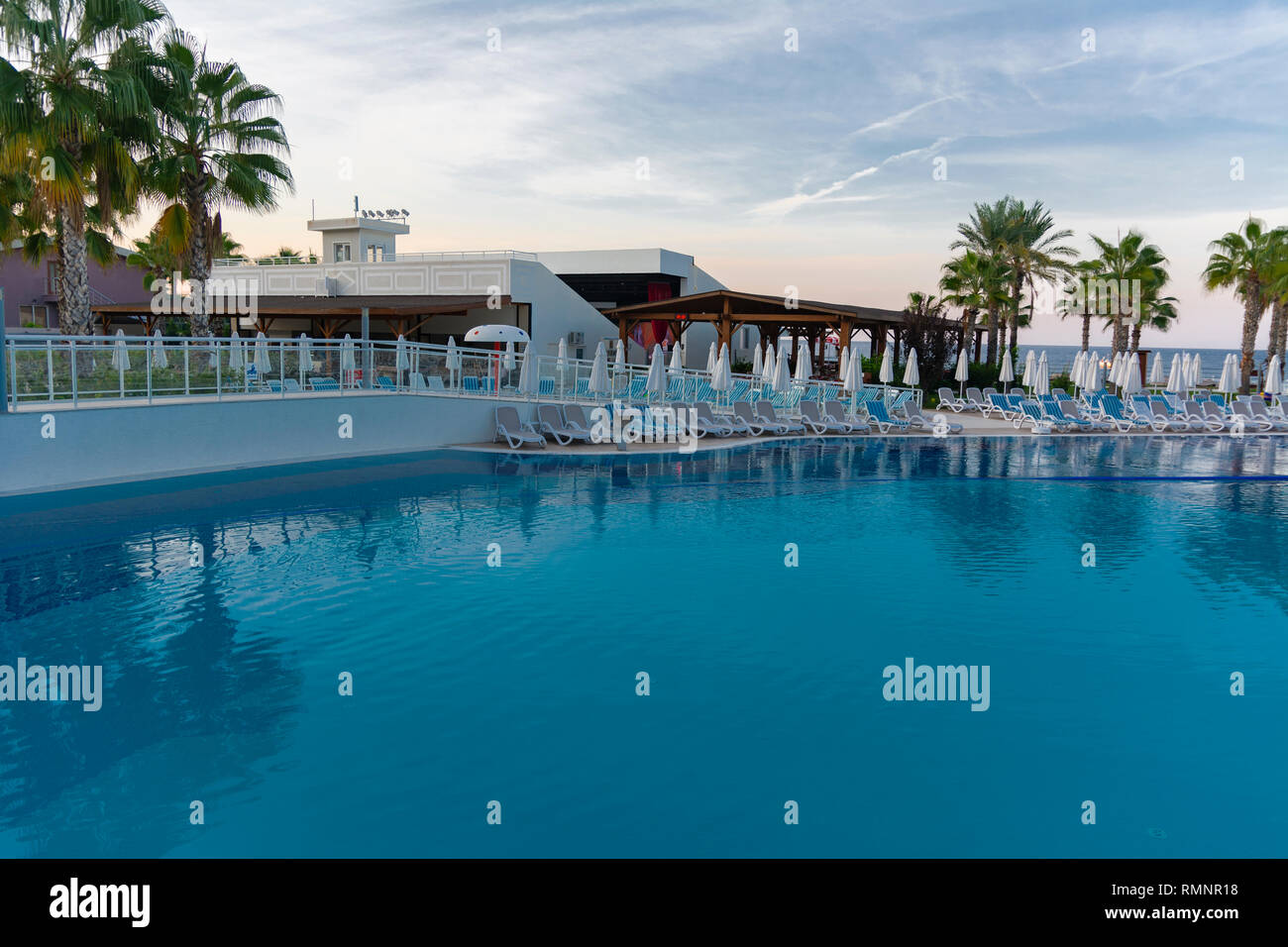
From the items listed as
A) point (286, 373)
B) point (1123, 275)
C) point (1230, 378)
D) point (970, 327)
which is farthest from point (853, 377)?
point (1123, 275)

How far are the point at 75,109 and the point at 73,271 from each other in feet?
9.09

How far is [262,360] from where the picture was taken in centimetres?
1559

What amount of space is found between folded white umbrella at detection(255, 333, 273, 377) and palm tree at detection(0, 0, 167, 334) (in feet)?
13.2

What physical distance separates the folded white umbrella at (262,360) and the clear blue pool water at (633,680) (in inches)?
144

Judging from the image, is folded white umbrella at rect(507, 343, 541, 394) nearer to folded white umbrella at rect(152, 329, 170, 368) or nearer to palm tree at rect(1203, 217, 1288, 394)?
folded white umbrella at rect(152, 329, 170, 368)

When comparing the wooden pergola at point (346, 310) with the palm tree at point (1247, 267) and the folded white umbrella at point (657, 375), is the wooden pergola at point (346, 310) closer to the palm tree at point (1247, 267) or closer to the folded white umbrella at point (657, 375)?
the folded white umbrella at point (657, 375)

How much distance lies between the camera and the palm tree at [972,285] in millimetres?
38094

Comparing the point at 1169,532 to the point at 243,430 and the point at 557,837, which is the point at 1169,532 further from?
the point at 243,430

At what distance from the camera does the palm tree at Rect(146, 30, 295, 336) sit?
19.0m

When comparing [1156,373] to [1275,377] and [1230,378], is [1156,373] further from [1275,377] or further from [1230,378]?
[1230,378]

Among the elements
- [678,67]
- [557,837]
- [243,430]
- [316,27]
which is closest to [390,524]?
[243,430]

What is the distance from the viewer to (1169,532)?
11.5m

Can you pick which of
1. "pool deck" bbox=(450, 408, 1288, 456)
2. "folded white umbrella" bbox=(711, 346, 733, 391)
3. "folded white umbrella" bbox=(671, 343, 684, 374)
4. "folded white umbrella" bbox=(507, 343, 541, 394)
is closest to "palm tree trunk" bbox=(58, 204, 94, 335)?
"pool deck" bbox=(450, 408, 1288, 456)

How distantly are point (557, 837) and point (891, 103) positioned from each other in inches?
1092
